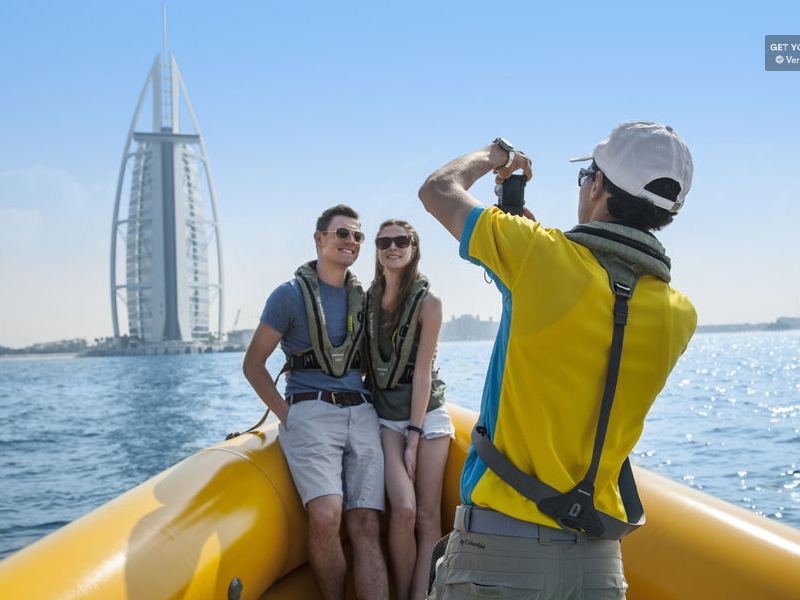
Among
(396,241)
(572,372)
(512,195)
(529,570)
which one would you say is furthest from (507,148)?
(396,241)

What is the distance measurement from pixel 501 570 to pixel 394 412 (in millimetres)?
1666

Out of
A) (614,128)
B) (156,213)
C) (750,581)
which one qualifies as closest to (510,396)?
(614,128)

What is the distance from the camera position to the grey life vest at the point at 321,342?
2695 millimetres

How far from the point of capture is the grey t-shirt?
2715mm

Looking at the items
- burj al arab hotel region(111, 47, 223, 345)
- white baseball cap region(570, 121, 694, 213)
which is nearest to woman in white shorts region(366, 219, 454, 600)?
white baseball cap region(570, 121, 694, 213)

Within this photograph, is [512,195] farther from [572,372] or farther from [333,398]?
[333,398]

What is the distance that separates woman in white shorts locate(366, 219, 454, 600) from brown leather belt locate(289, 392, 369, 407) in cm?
13

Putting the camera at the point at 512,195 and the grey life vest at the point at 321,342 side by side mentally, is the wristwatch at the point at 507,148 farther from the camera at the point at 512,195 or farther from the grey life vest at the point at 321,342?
the grey life vest at the point at 321,342

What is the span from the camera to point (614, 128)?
1.22m

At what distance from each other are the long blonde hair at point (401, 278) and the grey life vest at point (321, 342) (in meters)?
0.13

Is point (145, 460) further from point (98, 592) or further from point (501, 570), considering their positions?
point (501, 570)

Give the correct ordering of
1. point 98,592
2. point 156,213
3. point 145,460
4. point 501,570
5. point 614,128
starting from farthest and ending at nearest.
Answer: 1. point 156,213
2. point 145,460
3. point 98,592
4. point 614,128
5. point 501,570

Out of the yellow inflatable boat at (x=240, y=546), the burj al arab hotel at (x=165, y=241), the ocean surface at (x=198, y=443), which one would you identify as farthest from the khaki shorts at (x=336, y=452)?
the burj al arab hotel at (x=165, y=241)

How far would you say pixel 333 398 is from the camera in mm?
2678
